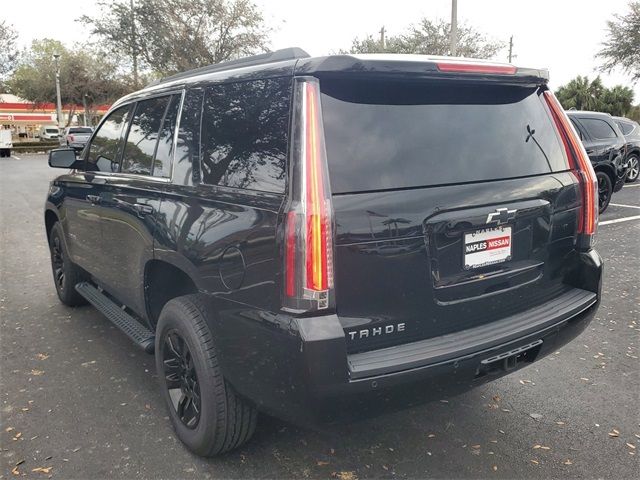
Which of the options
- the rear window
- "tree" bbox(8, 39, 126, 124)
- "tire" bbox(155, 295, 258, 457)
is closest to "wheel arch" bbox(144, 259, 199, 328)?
"tire" bbox(155, 295, 258, 457)

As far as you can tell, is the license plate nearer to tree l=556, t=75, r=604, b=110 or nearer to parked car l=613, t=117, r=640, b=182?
parked car l=613, t=117, r=640, b=182

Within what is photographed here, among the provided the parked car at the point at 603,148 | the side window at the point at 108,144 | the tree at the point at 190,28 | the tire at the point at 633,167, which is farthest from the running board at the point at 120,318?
the tree at the point at 190,28

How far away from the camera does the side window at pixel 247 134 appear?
2258mm

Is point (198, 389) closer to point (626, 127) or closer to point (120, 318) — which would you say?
point (120, 318)

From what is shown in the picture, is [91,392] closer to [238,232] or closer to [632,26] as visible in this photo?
[238,232]

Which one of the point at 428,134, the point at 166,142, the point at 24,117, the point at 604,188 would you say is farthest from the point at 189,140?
the point at 24,117

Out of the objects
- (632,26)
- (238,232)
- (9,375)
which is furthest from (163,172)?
(632,26)

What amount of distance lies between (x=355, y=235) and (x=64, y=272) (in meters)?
3.77

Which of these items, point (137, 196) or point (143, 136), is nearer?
point (137, 196)

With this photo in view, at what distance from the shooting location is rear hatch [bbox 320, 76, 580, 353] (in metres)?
2.18

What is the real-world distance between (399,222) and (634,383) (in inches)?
95.5

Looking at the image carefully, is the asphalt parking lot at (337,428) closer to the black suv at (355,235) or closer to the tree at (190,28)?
the black suv at (355,235)

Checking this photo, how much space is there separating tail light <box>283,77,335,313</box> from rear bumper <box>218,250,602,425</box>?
3.7 inches

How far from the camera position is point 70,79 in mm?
45219
